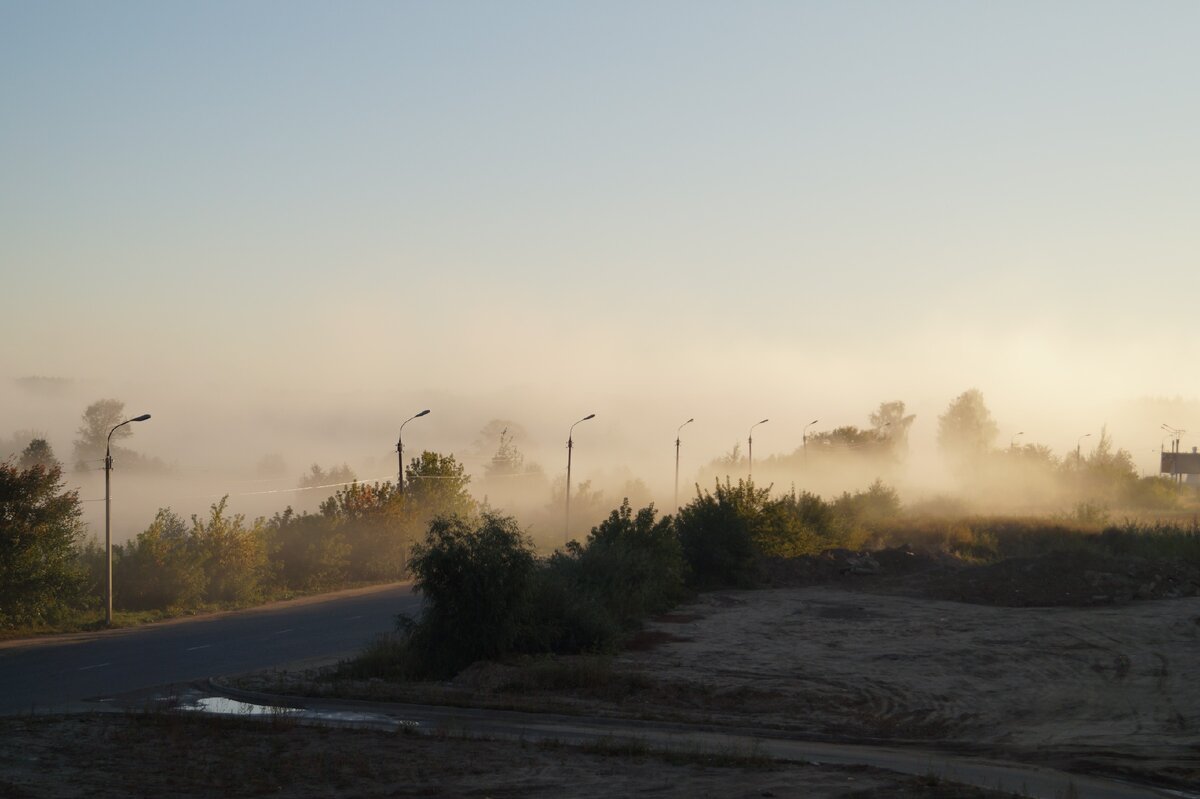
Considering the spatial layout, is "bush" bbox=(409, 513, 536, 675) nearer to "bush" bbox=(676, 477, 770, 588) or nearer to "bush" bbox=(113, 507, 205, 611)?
"bush" bbox=(676, 477, 770, 588)

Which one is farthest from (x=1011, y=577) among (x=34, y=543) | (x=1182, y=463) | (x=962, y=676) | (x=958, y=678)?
(x=1182, y=463)

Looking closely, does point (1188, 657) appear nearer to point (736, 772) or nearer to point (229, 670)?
point (736, 772)

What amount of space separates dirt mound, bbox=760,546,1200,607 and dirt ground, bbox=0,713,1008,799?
82.8 ft

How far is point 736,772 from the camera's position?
12.0 m

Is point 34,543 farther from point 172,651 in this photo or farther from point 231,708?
point 231,708

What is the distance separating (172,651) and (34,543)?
32.5ft

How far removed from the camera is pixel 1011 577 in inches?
1439

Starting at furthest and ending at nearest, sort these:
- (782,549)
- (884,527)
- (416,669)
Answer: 1. (884,527)
2. (782,549)
3. (416,669)

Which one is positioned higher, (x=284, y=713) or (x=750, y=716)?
(x=284, y=713)

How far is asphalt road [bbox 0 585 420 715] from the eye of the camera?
20.2 metres

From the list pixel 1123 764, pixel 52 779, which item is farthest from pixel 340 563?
pixel 1123 764

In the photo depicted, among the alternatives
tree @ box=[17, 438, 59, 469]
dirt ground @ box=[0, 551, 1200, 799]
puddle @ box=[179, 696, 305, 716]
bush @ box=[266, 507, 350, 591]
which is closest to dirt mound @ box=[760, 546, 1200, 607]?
dirt ground @ box=[0, 551, 1200, 799]

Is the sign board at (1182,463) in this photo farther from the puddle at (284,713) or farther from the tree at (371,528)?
the puddle at (284,713)

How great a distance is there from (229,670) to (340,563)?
30.1 meters
